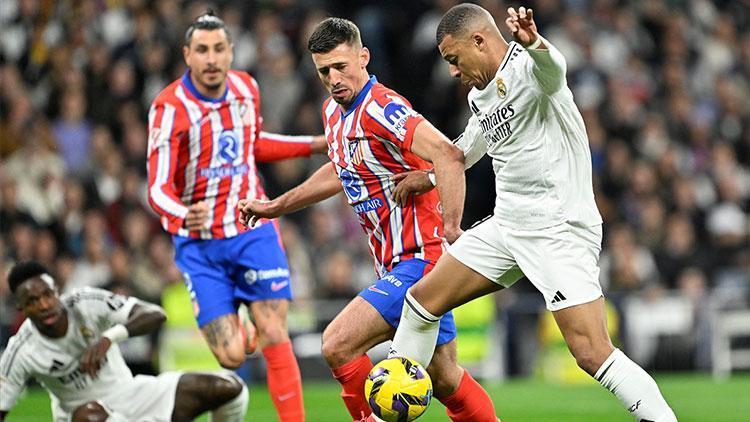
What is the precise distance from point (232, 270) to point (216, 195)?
51 centimetres

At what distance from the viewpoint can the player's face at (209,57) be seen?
902 centimetres

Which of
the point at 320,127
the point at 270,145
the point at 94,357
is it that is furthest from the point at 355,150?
the point at 320,127

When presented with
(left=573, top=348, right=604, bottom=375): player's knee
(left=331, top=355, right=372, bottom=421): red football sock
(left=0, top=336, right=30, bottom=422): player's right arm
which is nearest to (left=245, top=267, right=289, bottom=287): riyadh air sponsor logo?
(left=0, top=336, right=30, bottom=422): player's right arm

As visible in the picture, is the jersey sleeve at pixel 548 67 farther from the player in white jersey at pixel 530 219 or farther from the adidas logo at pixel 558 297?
the adidas logo at pixel 558 297

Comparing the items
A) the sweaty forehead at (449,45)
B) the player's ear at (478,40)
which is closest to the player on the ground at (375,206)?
the sweaty forehead at (449,45)

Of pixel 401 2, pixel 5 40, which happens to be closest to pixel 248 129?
pixel 5 40

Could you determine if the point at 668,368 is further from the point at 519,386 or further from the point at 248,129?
the point at 248,129

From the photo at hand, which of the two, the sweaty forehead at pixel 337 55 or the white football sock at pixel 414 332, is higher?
the sweaty forehead at pixel 337 55

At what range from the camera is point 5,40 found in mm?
16781

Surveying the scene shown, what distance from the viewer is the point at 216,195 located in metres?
9.04

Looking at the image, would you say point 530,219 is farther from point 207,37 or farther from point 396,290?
point 207,37

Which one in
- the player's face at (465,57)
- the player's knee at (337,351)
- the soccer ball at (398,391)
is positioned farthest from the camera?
the player's knee at (337,351)

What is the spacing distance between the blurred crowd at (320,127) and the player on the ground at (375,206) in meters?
7.27

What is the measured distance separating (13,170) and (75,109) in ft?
3.39
